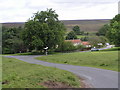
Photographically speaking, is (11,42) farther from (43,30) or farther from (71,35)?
(71,35)

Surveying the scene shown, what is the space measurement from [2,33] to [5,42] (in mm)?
5350

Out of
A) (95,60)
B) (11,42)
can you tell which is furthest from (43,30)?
(11,42)

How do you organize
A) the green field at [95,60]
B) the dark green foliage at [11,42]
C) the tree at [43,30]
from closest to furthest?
1. the green field at [95,60]
2. the tree at [43,30]
3. the dark green foliage at [11,42]

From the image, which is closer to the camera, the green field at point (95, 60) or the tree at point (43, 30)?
the green field at point (95, 60)

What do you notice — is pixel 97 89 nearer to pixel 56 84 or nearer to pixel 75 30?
pixel 56 84

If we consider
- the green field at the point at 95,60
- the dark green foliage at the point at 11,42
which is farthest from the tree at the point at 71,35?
the green field at the point at 95,60

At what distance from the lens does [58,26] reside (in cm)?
5766

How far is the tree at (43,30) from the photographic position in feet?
176

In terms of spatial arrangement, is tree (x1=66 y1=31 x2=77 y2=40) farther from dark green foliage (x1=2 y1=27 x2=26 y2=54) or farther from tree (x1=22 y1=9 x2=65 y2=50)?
tree (x1=22 y1=9 x2=65 y2=50)

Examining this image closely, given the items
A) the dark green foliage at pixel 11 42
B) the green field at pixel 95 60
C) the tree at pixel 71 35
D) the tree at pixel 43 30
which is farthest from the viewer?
the tree at pixel 71 35

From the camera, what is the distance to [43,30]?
53.6 m

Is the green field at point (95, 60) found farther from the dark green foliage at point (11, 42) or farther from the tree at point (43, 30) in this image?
the dark green foliage at point (11, 42)

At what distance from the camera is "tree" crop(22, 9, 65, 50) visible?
53.7 meters

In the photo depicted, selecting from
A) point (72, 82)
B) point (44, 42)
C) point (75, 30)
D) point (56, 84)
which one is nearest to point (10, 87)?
point (56, 84)
